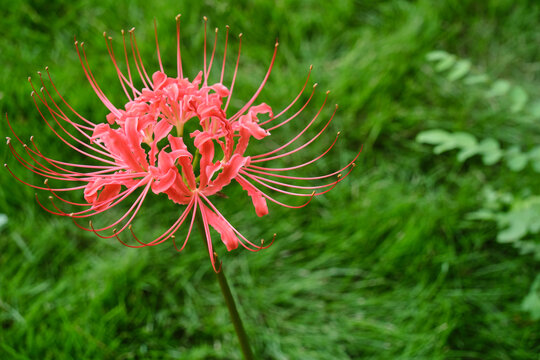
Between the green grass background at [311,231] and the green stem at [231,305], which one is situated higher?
the green stem at [231,305]

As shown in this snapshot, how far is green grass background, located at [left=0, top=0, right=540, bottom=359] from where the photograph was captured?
2201mm

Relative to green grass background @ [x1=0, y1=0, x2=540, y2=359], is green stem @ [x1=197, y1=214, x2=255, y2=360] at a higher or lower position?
higher

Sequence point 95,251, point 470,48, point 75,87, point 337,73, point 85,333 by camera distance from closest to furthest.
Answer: point 85,333 → point 95,251 → point 75,87 → point 337,73 → point 470,48

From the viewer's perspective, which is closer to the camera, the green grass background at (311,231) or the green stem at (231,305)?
the green stem at (231,305)

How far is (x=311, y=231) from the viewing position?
2502 mm

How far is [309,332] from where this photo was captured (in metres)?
2.26

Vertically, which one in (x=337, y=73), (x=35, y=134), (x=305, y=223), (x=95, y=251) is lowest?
(x=305, y=223)

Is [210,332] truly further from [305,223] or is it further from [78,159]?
[78,159]

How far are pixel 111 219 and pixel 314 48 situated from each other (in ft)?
4.80

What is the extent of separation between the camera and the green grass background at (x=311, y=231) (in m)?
2.20

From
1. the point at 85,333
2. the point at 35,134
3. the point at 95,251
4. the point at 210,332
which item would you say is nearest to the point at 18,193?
the point at 35,134

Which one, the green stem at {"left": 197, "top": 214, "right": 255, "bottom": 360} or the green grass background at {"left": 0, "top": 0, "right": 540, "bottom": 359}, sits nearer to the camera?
the green stem at {"left": 197, "top": 214, "right": 255, "bottom": 360}

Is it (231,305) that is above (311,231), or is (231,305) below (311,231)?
above

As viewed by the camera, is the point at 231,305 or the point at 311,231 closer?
the point at 231,305
